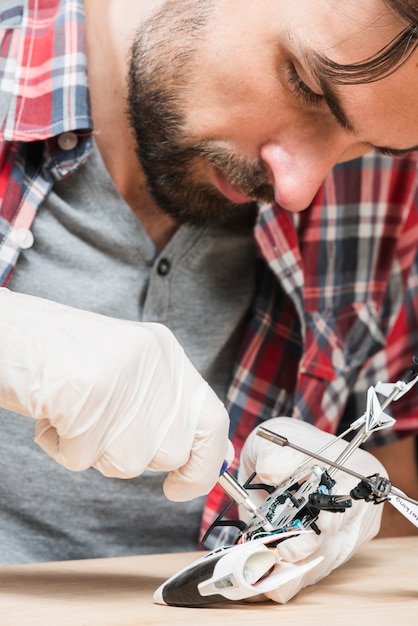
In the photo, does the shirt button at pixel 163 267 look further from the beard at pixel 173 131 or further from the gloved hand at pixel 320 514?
the gloved hand at pixel 320 514

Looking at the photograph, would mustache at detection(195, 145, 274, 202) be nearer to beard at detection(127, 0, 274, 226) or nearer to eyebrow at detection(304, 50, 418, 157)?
beard at detection(127, 0, 274, 226)

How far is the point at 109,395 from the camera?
2.24 feet

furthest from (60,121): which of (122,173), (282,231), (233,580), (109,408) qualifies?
(233,580)

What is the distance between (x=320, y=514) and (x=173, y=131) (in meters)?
0.52

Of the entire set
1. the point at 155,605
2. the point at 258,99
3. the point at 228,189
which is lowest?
the point at 155,605

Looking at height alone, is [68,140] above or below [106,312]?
above

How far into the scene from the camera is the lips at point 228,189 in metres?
1.04

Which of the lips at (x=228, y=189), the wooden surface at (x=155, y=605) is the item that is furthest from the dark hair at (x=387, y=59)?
the wooden surface at (x=155, y=605)

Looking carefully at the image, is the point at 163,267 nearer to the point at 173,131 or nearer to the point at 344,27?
the point at 173,131

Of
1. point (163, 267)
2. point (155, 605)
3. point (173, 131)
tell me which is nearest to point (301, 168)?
point (173, 131)

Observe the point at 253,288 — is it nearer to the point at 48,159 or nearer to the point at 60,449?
the point at 48,159

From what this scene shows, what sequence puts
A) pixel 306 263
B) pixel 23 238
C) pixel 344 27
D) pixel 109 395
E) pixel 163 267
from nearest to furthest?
1. pixel 109 395
2. pixel 344 27
3. pixel 23 238
4. pixel 163 267
5. pixel 306 263

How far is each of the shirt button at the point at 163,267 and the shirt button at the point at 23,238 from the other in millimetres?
211

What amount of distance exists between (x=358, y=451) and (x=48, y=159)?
56cm
